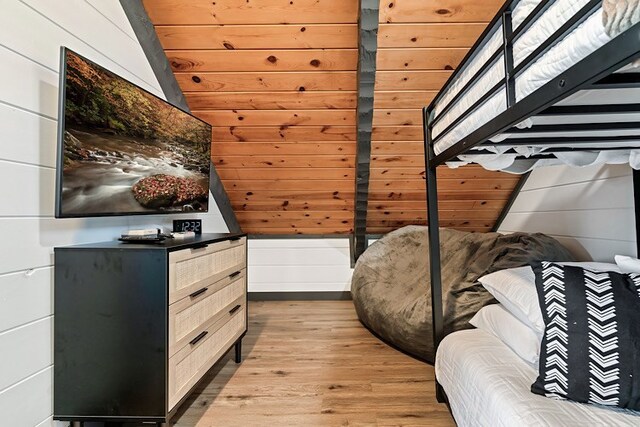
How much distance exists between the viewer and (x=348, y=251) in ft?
13.0

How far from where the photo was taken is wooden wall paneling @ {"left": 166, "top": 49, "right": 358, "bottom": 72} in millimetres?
2199

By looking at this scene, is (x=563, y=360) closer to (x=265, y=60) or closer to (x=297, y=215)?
(x=265, y=60)

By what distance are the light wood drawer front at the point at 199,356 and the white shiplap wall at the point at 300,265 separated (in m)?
1.63

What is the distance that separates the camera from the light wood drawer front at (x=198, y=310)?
58.9 inches

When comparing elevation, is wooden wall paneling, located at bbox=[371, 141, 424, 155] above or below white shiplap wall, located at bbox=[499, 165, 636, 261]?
above

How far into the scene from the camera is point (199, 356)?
5.70 feet

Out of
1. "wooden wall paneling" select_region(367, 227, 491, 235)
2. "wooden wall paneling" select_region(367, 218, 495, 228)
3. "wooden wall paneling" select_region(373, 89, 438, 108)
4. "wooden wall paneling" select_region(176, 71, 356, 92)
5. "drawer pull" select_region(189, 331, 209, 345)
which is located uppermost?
"wooden wall paneling" select_region(176, 71, 356, 92)

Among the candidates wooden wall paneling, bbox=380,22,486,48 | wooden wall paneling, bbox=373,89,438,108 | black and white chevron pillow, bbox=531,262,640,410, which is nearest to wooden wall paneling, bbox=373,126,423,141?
wooden wall paneling, bbox=373,89,438,108

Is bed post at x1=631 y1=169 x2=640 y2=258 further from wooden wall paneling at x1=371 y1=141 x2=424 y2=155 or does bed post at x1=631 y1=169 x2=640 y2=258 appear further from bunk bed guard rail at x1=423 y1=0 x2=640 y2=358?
wooden wall paneling at x1=371 y1=141 x2=424 y2=155

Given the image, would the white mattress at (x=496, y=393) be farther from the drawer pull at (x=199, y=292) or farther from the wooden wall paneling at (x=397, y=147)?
the wooden wall paneling at (x=397, y=147)

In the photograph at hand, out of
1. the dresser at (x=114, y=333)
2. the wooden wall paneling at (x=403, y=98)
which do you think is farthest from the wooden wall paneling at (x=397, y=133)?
the dresser at (x=114, y=333)

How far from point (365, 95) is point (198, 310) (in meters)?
1.65

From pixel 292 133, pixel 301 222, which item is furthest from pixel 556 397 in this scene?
pixel 301 222

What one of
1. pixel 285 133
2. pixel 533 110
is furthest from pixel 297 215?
pixel 533 110
